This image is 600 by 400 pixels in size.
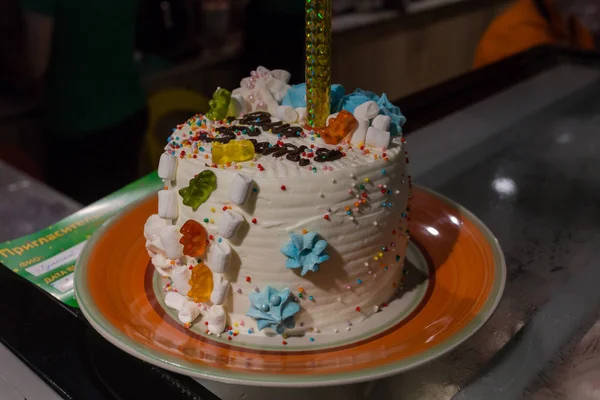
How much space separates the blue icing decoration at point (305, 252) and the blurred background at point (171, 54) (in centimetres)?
72

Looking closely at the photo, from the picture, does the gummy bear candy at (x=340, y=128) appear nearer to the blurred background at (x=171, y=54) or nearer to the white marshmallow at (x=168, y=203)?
the white marshmallow at (x=168, y=203)

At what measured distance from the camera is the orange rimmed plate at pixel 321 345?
69 centimetres

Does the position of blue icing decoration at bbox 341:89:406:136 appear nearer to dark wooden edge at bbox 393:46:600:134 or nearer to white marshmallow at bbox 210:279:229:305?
white marshmallow at bbox 210:279:229:305

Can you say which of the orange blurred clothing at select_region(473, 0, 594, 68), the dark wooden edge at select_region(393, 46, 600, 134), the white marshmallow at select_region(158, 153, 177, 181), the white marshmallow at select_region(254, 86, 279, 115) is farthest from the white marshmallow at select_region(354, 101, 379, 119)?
the orange blurred clothing at select_region(473, 0, 594, 68)

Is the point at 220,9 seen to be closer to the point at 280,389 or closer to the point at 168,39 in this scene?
the point at 168,39

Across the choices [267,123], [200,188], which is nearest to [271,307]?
[200,188]

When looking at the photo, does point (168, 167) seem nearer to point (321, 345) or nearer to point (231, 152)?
point (231, 152)

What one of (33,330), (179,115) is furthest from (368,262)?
(179,115)

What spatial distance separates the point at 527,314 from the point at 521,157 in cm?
61

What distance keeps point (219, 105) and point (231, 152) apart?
0.55ft

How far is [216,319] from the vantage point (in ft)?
2.62

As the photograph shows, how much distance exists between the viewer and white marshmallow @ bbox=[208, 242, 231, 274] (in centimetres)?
76

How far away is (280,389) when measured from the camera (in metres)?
0.77

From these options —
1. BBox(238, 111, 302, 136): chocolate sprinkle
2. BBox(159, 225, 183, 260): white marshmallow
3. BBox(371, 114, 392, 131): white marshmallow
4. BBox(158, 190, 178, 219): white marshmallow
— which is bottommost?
BBox(159, 225, 183, 260): white marshmallow
